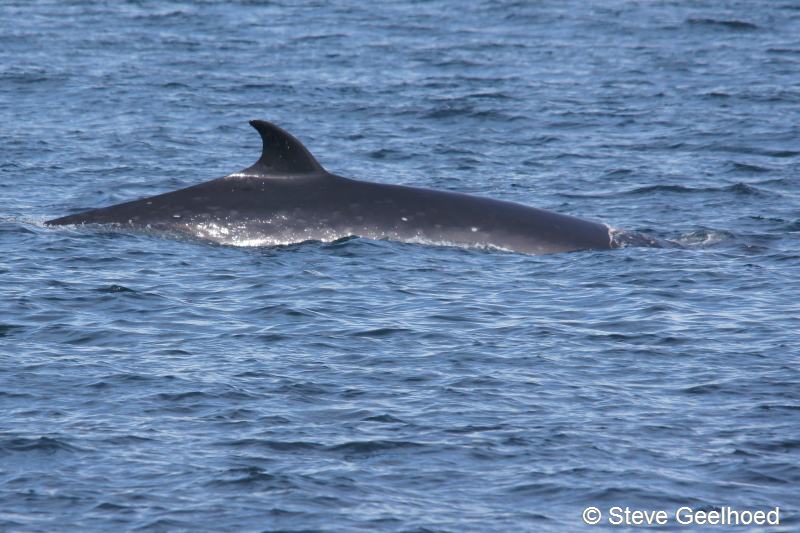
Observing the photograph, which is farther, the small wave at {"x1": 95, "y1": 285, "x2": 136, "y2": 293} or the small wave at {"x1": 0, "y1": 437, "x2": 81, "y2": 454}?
the small wave at {"x1": 95, "y1": 285, "x2": 136, "y2": 293}

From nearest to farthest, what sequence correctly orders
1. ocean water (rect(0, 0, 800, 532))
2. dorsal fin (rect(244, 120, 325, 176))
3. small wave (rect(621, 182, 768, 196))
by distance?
A: ocean water (rect(0, 0, 800, 532)), dorsal fin (rect(244, 120, 325, 176)), small wave (rect(621, 182, 768, 196))

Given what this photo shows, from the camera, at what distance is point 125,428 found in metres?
11.2

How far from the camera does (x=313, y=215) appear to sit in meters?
16.5

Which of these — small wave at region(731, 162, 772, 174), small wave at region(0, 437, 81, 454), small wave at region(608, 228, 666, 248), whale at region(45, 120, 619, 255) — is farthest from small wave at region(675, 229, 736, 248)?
small wave at region(0, 437, 81, 454)

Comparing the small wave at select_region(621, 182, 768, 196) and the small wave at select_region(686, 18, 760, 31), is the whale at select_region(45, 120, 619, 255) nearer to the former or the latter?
the small wave at select_region(621, 182, 768, 196)

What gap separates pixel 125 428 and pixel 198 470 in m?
1.04

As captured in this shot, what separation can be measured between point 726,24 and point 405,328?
26857 millimetres

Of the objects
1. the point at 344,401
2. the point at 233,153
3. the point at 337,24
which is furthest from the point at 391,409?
the point at 337,24

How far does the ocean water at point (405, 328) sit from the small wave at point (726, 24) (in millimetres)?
8666

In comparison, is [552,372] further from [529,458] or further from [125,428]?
[125,428]

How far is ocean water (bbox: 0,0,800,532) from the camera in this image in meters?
10.2

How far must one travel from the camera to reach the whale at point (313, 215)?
1648 centimetres

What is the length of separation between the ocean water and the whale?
0.71 feet

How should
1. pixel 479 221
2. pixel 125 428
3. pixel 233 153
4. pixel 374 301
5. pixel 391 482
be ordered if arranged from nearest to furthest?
pixel 391 482 → pixel 125 428 → pixel 374 301 → pixel 479 221 → pixel 233 153
